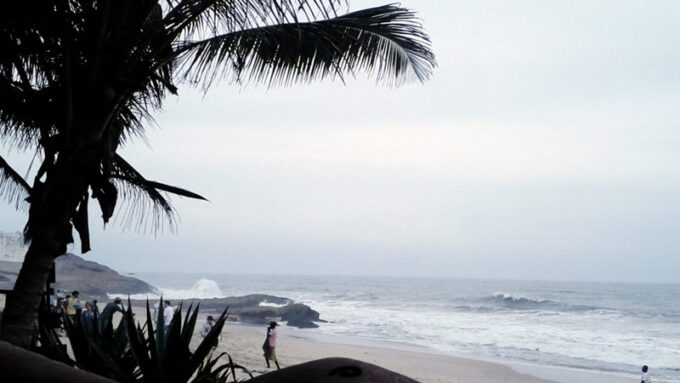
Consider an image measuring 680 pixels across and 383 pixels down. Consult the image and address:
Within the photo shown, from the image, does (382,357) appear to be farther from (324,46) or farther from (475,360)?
(324,46)

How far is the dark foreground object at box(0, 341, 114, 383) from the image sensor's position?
2.24m

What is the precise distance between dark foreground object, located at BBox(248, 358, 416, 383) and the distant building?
1044cm

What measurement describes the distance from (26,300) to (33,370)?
1.94 m

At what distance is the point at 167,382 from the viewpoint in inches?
119

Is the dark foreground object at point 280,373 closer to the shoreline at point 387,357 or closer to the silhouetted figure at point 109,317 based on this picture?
the silhouetted figure at point 109,317

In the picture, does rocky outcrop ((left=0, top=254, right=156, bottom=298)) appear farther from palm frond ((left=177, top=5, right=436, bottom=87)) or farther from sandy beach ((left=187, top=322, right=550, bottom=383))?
palm frond ((left=177, top=5, right=436, bottom=87))

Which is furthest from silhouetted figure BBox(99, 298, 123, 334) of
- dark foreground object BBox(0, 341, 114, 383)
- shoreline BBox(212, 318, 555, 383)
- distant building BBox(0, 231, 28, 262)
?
shoreline BBox(212, 318, 555, 383)

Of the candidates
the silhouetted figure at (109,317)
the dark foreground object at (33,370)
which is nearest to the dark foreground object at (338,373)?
the dark foreground object at (33,370)

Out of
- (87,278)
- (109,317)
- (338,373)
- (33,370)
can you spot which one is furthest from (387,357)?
(87,278)

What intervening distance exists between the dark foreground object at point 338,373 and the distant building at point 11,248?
34.2 feet

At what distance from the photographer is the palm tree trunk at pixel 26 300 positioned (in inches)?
165

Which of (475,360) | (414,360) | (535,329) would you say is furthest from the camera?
(535,329)

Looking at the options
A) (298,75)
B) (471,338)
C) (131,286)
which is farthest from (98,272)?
(298,75)

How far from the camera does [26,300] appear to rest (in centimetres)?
423
